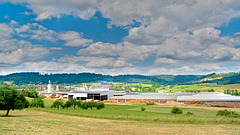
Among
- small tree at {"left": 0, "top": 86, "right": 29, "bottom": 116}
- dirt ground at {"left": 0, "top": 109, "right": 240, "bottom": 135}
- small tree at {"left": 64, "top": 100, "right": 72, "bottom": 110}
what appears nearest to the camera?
dirt ground at {"left": 0, "top": 109, "right": 240, "bottom": 135}

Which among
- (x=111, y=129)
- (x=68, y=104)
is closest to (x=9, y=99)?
(x=111, y=129)

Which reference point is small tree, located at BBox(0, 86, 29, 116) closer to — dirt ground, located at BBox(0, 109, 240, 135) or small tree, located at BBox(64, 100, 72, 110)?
dirt ground, located at BBox(0, 109, 240, 135)

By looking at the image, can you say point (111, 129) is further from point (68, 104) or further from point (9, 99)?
point (68, 104)

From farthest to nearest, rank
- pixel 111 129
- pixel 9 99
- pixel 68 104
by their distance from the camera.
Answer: pixel 68 104 < pixel 9 99 < pixel 111 129

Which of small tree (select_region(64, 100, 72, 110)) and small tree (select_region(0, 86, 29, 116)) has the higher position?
small tree (select_region(0, 86, 29, 116))

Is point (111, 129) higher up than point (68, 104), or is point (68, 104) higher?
point (111, 129)

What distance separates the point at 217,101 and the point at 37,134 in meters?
109

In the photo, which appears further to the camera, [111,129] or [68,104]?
[68,104]

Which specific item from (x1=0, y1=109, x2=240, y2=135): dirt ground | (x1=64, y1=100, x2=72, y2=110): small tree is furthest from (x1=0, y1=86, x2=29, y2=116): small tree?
(x1=64, y1=100, x2=72, y2=110): small tree

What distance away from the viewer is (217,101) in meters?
116

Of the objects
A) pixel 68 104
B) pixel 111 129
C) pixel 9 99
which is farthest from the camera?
pixel 68 104

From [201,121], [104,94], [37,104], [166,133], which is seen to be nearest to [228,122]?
[201,121]

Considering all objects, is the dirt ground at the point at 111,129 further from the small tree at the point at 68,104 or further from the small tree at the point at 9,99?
the small tree at the point at 68,104

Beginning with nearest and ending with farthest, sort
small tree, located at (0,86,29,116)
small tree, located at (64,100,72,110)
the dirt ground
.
Answer: the dirt ground, small tree, located at (0,86,29,116), small tree, located at (64,100,72,110)
